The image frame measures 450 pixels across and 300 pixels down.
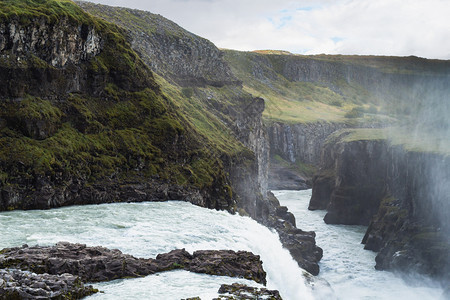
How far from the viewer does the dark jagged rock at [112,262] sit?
2411 cm

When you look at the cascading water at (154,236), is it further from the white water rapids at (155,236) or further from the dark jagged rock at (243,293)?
the dark jagged rock at (243,293)

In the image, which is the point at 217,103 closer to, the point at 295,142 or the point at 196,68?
the point at 196,68

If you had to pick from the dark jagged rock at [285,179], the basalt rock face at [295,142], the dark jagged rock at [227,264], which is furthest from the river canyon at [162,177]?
the basalt rock face at [295,142]

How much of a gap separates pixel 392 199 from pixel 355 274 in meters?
22.9

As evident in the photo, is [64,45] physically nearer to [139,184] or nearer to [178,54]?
[139,184]

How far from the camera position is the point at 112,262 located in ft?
86.5

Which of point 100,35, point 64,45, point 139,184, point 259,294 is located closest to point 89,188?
point 139,184

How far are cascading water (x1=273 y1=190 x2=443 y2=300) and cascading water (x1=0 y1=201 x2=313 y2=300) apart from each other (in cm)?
2740

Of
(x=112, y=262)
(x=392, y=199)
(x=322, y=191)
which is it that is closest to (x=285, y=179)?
(x=322, y=191)

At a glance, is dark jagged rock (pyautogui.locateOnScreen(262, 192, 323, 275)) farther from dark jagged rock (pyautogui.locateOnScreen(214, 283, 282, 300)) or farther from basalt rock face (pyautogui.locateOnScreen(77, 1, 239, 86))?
dark jagged rock (pyautogui.locateOnScreen(214, 283, 282, 300))

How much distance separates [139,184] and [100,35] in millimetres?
17505

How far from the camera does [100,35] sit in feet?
180

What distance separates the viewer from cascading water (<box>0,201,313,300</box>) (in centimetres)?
2494

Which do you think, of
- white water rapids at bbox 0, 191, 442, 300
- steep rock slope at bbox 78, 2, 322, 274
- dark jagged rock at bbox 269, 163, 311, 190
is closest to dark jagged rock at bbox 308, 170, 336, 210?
steep rock slope at bbox 78, 2, 322, 274
